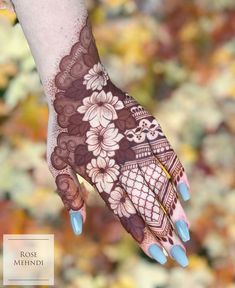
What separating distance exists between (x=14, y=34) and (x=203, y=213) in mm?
804

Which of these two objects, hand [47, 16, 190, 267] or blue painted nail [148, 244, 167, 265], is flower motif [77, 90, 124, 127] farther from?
blue painted nail [148, 244, 167, 265]

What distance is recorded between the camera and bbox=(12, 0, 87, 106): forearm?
1020mm

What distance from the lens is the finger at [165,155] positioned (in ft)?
3.46

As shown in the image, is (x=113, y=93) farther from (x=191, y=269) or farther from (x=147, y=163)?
(x=191, y=269)

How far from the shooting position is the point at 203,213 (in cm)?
228

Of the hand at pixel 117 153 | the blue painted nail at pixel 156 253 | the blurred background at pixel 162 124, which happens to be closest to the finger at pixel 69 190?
the hand at pixel 117 153

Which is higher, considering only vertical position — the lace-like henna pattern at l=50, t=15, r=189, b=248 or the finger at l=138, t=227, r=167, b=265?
the lace-like henna pattern at l=50, t=15, r=189, b=248

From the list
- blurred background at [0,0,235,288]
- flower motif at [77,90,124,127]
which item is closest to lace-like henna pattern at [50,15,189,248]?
flower motif at [77,90,124,127]

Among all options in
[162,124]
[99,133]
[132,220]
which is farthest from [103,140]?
[162,124]

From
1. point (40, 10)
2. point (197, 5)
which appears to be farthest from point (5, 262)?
point (197, 5)

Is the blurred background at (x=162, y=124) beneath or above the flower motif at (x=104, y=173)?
above

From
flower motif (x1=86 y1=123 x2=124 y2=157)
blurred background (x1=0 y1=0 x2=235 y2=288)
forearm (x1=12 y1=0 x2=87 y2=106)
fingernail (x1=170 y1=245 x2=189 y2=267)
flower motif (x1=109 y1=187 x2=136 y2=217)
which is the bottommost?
fingernail (x1=170 y1=245 x2=189 y2=267)

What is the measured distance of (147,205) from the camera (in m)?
1.03

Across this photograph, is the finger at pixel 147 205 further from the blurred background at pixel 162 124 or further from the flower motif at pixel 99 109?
the blurred background at pixel 162 124
